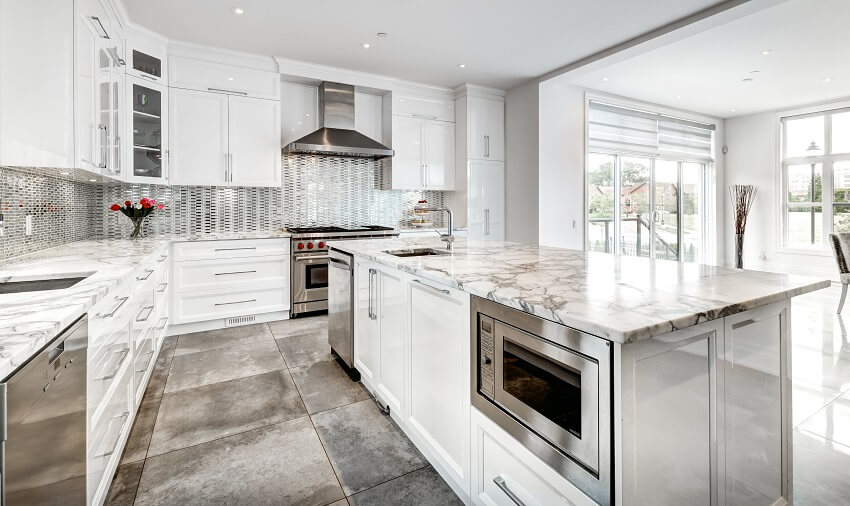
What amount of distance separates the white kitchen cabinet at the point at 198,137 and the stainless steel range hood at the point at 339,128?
25.8 inches

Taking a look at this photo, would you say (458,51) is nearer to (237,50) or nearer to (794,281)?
(237,50)

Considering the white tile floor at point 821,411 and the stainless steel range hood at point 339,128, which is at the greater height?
the stainless steel range hood at point 339,128

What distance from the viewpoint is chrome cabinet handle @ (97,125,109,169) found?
2637mm

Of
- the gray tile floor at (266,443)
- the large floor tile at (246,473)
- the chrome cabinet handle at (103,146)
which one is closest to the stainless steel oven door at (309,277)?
the gray tile floor at (266,443)

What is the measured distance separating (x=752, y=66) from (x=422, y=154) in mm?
3885

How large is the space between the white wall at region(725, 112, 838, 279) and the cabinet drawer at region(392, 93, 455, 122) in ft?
17.5

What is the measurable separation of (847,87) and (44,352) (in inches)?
330

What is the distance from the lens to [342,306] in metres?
2.89

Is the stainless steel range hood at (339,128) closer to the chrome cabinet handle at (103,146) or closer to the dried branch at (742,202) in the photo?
the chrome cabinet handle at (103,146)

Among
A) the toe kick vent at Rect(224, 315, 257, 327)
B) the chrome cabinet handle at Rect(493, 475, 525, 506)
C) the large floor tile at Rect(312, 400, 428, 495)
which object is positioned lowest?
the large floor tile at Rect(312, 400, 428, 495)

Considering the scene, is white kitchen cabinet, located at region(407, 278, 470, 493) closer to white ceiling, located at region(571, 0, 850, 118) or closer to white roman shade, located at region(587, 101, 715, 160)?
white ceiling, located at region(571, 0, 850, 118)

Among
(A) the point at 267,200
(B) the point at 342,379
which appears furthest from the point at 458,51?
(B) the point at 342,379

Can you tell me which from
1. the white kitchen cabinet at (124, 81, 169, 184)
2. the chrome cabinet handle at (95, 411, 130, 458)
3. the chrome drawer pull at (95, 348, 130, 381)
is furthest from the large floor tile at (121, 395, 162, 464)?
the white kitchen cabinet at (124, 81, 169, 184)

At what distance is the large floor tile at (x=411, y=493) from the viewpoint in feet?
5.33
